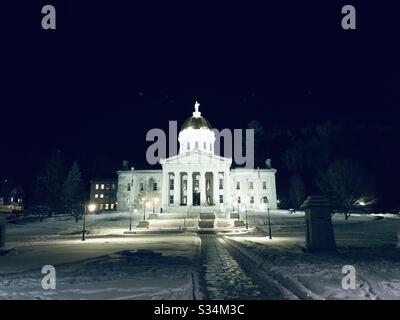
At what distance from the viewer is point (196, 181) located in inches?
3009

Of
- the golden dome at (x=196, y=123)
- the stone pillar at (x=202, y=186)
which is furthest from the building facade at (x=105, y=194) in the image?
the stone pillar at (x=202, y=186)

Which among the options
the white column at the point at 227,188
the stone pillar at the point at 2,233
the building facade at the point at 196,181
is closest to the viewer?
the stone pillar at the point at 2,233

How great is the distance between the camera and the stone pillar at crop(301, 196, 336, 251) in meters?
16.3

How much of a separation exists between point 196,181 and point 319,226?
60433mm

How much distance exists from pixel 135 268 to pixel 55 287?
3333 mm

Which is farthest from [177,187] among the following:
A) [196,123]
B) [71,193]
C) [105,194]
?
[105,194]

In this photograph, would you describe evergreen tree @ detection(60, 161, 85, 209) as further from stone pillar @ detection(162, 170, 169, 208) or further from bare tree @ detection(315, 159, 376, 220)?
bare tree @ detection(315, 159, 376, 220)

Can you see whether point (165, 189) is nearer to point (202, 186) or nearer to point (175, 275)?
point (202, 186)

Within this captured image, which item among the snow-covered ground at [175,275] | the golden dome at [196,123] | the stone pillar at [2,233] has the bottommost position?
the snow-covered ground at [175,275]

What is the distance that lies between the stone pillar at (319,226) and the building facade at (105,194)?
253 ft

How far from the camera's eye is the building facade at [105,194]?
288 ft

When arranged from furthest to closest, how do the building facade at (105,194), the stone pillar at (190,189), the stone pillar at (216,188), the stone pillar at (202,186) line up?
1. the building facade at (105,194)
2. the stone pillar at (190,189)
3. the stone pillar at (202,186)
4. the stone pillar at (216,188)

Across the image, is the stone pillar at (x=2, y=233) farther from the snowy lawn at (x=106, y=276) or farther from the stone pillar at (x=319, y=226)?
the stone pillar at (x=319, y=226)

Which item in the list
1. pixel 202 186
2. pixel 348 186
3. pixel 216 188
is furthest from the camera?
pixel 202 186
